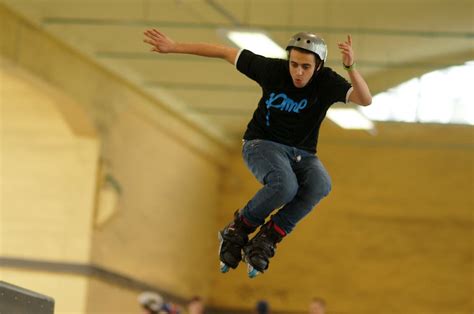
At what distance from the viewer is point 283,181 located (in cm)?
802

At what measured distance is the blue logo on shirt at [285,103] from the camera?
8.01m

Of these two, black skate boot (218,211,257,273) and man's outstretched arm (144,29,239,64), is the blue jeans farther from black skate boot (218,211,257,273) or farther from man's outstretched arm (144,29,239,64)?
man's outstretched arm (144,29,239,64)

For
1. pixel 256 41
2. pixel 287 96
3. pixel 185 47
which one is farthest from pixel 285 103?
pixel 256 41

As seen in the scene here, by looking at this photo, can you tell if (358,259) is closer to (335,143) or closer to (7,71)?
(335,143)

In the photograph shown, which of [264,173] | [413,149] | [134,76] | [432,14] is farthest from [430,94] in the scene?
[264,173]

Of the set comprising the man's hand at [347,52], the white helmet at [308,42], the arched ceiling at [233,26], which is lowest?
the man's hand at [347,52]

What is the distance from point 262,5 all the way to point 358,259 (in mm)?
9090

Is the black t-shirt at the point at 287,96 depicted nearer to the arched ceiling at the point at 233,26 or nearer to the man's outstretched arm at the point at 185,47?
the man's outstretched arm at the point at 185,47

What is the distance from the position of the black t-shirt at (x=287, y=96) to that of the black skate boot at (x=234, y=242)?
716 mm

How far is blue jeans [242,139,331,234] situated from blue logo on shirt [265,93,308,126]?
319 millimetres

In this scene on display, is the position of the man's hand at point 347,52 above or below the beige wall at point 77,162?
below

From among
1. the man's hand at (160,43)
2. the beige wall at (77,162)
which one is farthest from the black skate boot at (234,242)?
the beige wall at (77,162)

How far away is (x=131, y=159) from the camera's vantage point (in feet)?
70.0

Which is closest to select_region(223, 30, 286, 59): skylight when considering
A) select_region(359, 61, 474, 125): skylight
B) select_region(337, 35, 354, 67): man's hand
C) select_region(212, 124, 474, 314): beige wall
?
select_region(337, 35, 354, 67): man's hand
